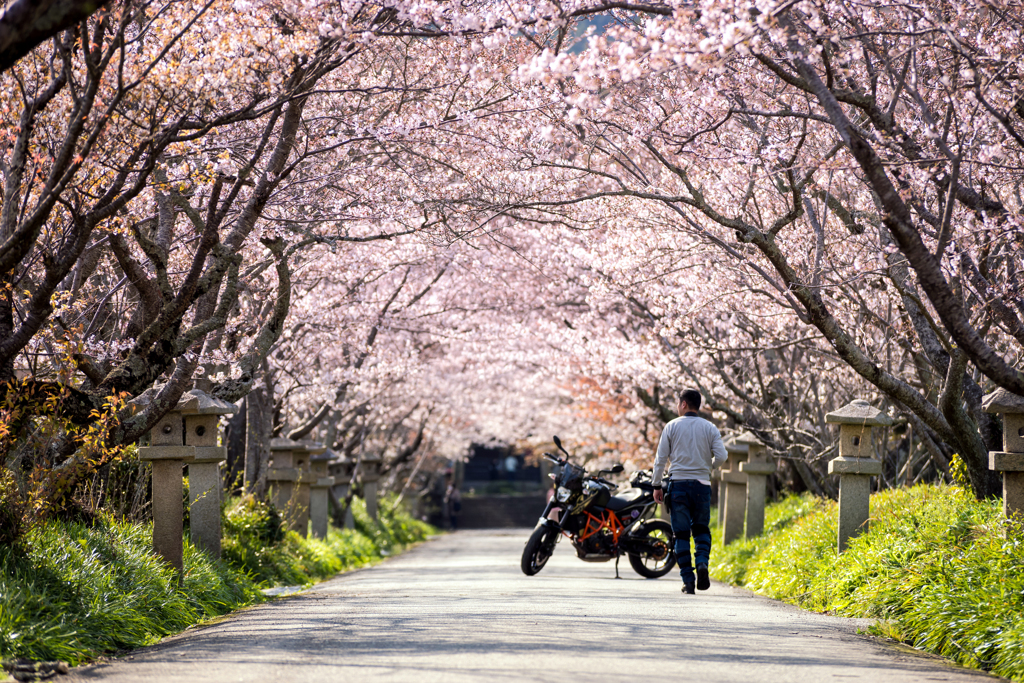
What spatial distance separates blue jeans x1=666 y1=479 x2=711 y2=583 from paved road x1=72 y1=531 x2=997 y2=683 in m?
0.53

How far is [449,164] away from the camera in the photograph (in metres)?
10.7

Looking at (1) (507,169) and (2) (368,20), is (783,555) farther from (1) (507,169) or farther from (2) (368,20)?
(2) (368,20)

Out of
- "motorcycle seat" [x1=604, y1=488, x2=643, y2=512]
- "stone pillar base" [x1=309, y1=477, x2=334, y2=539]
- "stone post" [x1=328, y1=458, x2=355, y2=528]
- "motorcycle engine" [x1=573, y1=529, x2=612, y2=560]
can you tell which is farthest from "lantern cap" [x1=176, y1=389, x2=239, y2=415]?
"stone post" [x1=328, y1=458, x2=355, y2=528]

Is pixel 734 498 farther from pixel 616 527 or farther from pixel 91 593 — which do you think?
pixel 91 593

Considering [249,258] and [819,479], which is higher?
[249,258]

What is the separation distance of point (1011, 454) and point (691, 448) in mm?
2743

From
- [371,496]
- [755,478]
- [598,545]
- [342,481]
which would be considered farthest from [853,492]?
[371,496]

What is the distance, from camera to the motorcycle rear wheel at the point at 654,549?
40.9 feet

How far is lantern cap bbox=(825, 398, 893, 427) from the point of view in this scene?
1043 centimetres

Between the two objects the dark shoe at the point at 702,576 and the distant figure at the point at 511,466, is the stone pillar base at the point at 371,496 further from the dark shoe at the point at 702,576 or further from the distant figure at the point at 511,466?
the distant figure at the point at 511,466

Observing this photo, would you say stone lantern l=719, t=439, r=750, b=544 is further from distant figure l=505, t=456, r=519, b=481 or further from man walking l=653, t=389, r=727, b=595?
distant figure l=505, t=456, r=519, b=481

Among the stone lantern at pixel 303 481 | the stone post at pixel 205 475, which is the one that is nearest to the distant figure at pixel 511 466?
the stone lantern at pixel 303 481

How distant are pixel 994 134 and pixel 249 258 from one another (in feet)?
27.8

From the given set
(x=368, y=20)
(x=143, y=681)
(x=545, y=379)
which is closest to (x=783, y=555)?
(x=368, y=20)
